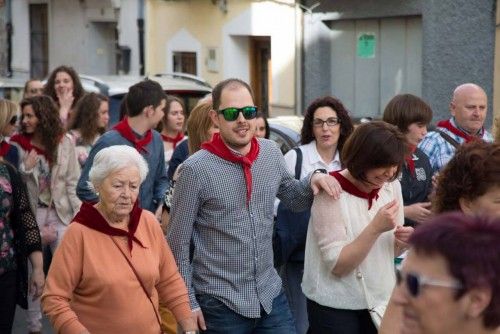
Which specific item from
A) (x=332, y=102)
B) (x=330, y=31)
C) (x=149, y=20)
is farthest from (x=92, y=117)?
(x=149, y=20)

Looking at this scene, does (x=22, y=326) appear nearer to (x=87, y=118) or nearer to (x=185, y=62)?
(x=87, y=118)

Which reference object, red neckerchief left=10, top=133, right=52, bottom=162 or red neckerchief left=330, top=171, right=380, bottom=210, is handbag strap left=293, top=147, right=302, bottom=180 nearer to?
red neckerchief left=330, top=171, right=380, bottom=210

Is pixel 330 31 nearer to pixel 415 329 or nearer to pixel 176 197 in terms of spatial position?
pixel 176 197

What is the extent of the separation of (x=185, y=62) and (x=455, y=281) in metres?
21.3

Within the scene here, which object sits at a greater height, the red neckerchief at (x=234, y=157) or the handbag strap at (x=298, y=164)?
the red neckerchief at (x=234, y=157)

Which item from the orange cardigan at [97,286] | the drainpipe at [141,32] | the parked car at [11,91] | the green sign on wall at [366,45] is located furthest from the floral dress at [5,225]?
the drainpipe at [141,32]

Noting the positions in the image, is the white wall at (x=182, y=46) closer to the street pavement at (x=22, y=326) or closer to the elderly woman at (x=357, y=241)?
the street pavement at (x=22, y=326)

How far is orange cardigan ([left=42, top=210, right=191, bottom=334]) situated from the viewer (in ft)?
17.2

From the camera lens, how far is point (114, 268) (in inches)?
209

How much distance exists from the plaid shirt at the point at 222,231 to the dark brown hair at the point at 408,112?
204 centimetres

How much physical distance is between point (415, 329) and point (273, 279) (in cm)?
280

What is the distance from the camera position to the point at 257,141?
5.82 m

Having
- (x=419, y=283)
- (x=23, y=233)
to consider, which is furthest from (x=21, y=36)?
(x=419, y=283)

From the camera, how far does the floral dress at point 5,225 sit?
20.5 ft
